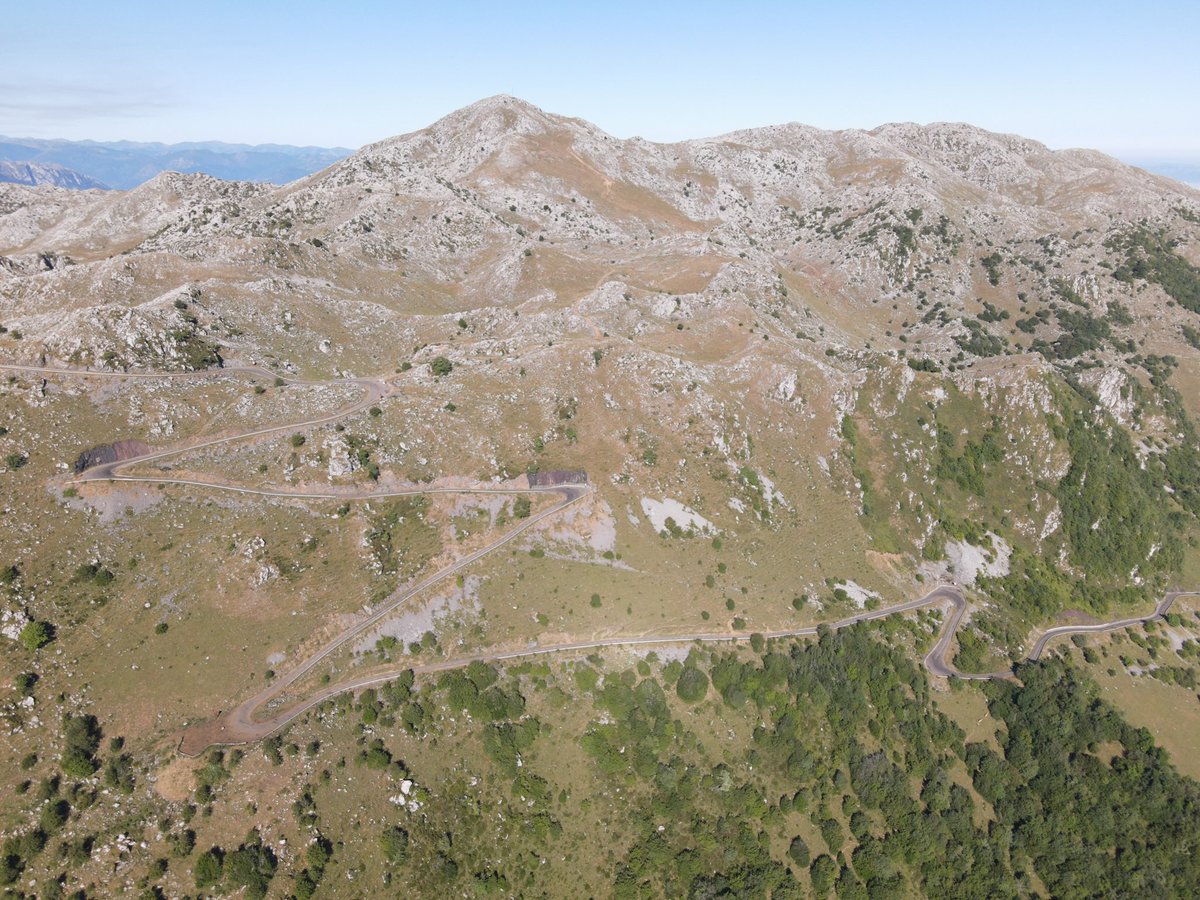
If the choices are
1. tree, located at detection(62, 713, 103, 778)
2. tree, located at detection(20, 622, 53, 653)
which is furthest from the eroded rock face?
tree, located at detection(62, 713, 103, 778)

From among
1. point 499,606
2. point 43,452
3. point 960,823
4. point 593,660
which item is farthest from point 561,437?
point 960,823

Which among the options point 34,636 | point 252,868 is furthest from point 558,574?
point 34,636

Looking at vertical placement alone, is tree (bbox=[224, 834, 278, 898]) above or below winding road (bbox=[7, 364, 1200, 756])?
below

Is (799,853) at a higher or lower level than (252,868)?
lower

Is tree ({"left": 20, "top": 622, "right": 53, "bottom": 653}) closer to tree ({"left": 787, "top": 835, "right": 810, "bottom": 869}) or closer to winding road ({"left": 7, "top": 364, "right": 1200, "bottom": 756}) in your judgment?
winding road ({"left": 7, "top": 364, "right": 1200, "bottom": 756})

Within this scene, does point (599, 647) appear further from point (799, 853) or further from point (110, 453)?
point (110, 453)

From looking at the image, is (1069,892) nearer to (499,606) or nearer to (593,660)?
(593,660)
